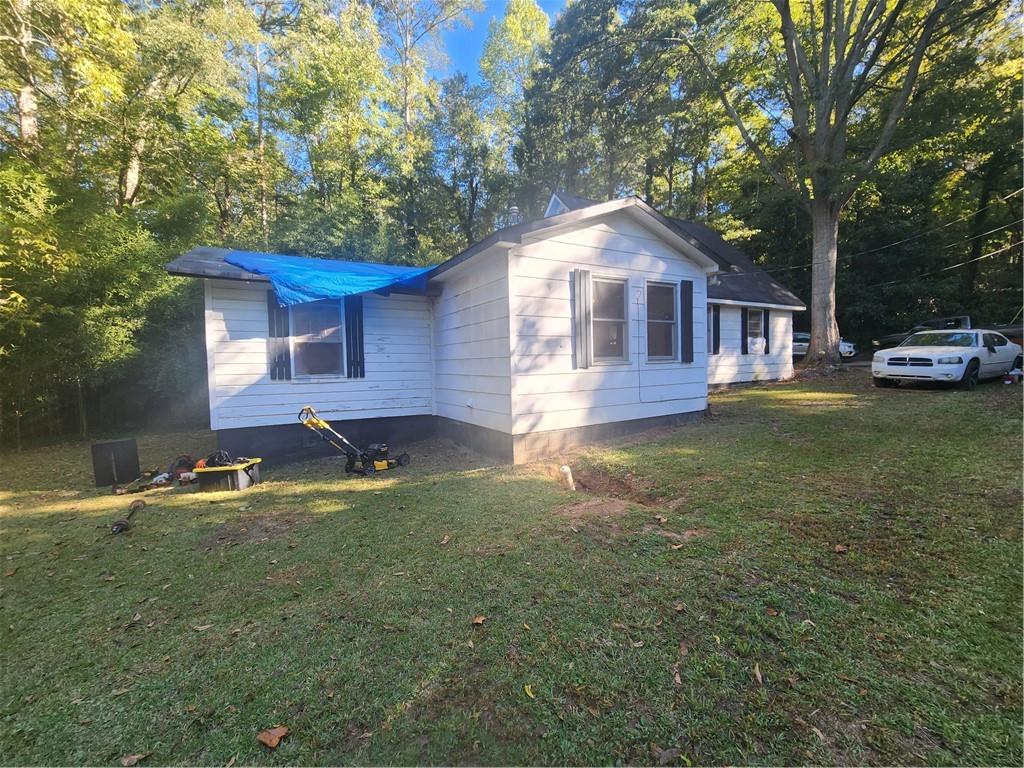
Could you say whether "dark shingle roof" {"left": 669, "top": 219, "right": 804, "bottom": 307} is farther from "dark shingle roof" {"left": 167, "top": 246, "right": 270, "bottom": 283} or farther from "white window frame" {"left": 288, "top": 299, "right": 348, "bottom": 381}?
"dark shingle roof" {"left": 167, "top": 246, "right": 270, "bottom": 283}

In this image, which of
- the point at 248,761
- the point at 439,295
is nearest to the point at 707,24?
the point at 439,295

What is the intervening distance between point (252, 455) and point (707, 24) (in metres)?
18.4

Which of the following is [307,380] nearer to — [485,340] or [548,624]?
[485,340]

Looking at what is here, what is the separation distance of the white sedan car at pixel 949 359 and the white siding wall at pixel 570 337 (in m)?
5.70

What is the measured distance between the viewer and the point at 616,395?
22.0 feet

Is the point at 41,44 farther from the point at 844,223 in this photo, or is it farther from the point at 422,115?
the point at 844,223

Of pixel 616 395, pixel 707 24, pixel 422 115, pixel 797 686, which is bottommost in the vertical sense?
pixel 797 686

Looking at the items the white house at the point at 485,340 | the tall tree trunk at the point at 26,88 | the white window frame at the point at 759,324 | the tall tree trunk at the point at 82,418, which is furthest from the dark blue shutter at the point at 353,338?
the white window frame at the point at 759,324

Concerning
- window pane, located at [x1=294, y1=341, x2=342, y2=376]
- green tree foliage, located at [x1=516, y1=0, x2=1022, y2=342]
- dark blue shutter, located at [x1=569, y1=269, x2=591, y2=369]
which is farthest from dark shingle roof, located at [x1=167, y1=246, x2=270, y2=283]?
green tree foliage, located at [x1=516, y1=0, x2=1022, y2=342]

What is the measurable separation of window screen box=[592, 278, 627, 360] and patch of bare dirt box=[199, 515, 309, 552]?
183 inches

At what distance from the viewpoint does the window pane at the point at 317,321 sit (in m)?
6.92

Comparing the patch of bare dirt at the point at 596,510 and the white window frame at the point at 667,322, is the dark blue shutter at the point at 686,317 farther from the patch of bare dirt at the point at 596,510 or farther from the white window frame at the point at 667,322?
the patch of bare dirt at the point at 596,510

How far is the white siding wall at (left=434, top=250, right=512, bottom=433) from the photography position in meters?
5.88

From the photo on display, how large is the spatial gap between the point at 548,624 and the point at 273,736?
4.50ft
